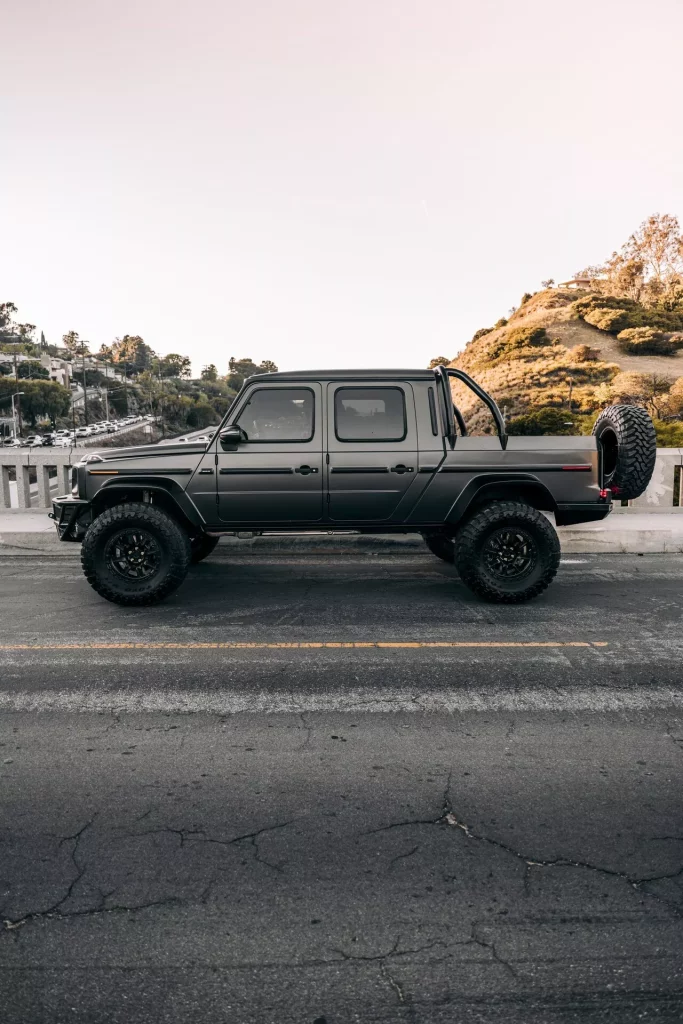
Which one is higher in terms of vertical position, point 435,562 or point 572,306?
point 572,306

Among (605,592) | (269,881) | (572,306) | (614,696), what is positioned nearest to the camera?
(269,881)

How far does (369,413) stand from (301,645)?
8.54ft

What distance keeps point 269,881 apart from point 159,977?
617mm

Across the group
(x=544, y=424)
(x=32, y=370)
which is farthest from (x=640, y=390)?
(x=32, y=370)

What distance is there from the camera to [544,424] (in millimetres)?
62844

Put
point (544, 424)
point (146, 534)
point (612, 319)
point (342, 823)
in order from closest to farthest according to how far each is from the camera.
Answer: point (342, 823), point (146, 534), point (544, 424), point (612, 319)

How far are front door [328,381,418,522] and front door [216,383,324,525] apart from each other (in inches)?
6.3

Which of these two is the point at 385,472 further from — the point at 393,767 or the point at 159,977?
the point at 159,977

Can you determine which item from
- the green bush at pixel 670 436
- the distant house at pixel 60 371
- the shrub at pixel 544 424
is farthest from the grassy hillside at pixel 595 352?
the distant house at pixel 60 371

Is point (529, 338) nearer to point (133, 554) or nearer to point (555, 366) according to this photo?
point (555, 366)

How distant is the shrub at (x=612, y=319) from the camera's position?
91438 millimetres

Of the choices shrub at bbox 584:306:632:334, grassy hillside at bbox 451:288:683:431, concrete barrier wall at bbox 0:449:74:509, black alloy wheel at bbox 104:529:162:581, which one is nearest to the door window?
black alloy wheel at bbox 104:529:162:581

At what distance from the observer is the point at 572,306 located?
100000 millimetres

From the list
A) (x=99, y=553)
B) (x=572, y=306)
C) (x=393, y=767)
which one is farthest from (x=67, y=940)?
(x=572, y=306)
